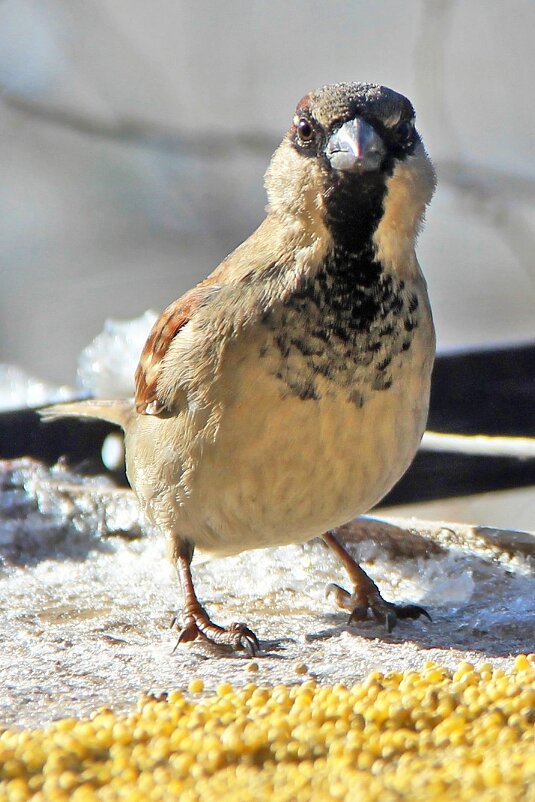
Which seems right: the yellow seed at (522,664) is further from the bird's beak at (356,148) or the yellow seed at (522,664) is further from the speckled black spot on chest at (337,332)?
the bird's beak at (356,148)

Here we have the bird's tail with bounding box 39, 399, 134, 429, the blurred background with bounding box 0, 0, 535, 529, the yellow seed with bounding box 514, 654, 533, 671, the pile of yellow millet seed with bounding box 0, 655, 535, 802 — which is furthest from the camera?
the blurred background with bounding box 0, 0, 535, 529

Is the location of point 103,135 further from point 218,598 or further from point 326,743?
point 326,743

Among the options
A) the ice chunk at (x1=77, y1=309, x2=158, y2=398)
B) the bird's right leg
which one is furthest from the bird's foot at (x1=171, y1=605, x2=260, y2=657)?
the ice chunk at (x1=77, y1=309, x2=158, y2=398)

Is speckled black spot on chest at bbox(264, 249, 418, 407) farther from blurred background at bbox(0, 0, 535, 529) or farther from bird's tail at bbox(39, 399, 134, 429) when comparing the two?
blurred background at bbox(0, 0, 535, 529)

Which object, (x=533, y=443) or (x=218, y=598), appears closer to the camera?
(x=218, y=598)

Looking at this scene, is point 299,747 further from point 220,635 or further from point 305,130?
point 305,130

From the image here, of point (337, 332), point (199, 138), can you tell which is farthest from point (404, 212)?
point (199, 138)

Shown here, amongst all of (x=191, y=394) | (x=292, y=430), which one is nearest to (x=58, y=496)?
(x=191, y=394)

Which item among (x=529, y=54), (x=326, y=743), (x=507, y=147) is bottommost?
(x=326, y=743)
